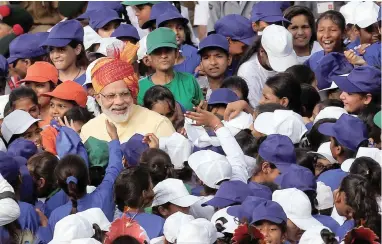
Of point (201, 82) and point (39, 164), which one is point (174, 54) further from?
point (39, 164)

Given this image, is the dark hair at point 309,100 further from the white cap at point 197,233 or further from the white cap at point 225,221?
the white cap at point 197,233

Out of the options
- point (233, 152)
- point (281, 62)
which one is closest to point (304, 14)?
point (281, 62)

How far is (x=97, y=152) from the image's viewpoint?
348 inches

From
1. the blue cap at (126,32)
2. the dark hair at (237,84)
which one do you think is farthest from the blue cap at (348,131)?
the blue cap at (126,32)

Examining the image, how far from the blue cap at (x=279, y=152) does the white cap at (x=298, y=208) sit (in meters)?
0.73

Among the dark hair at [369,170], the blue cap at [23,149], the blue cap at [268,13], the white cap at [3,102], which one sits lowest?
the white cap at [3,102]

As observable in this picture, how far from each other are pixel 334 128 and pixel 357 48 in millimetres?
1914

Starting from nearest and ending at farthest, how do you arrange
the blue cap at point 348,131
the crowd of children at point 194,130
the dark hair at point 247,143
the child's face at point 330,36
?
the crowd of children at point 194,130 → the blue cap at point 348,131 → the dark hair at point 247,143 → the child's face at point 330,36

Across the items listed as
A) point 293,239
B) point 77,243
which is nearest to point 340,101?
point 293,239

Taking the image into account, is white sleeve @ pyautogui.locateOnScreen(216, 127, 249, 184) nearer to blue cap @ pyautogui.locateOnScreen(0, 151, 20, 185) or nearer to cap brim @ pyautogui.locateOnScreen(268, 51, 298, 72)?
blue cap @ pyautogui.locateOnScreen(0, 151, 20, 185)

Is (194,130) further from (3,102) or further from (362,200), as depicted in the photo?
(362,200)

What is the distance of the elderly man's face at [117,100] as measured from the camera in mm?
9227

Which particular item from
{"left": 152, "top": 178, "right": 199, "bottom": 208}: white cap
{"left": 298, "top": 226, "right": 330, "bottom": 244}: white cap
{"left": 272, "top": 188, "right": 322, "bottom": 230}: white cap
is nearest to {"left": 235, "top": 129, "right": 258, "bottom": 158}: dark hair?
{"left": 152, "top": 178, "right": 199, "bottom": 208}: white cap

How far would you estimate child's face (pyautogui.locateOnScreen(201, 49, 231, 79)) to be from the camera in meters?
11.0
